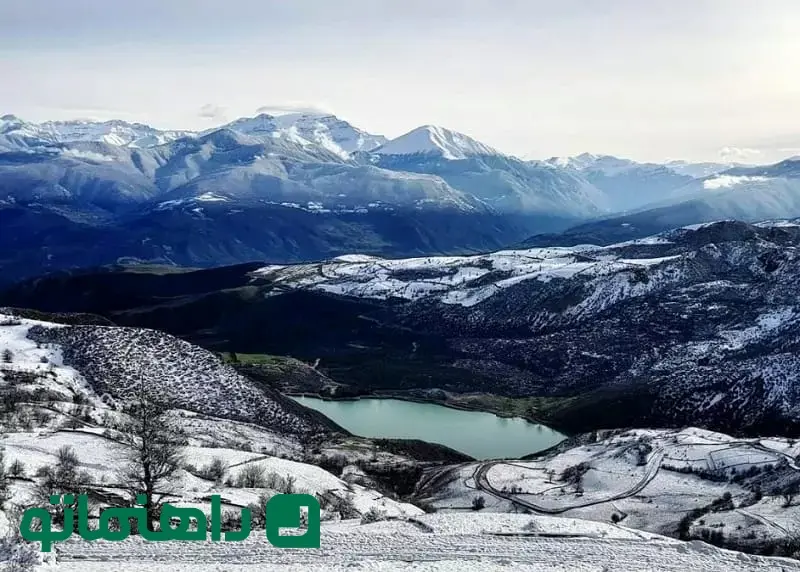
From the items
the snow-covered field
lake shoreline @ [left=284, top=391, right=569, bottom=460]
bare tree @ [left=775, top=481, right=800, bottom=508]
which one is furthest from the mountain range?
bare tree @ [left=775, top=481, right=800, bottom=508]

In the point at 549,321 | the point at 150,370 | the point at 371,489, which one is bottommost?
the point at 371,489

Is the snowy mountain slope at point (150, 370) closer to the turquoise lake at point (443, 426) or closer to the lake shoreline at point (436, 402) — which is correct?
the turquoise lake at point (443, 426)

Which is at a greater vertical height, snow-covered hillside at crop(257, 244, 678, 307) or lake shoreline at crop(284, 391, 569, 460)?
snow-covered hillside at crop(257, 244, 678, 307)

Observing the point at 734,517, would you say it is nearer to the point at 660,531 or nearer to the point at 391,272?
the point at 660,531

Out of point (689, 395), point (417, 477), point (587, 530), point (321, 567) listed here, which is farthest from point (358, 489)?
point (689, 395)

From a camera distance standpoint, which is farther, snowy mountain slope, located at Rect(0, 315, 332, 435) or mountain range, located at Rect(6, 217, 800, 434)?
mountain range, located at Rect(6, 217, 800, 434)

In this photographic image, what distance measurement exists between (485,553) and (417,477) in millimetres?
26940

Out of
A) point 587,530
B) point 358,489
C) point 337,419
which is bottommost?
point 337,419

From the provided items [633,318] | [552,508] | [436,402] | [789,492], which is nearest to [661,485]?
[789,492]

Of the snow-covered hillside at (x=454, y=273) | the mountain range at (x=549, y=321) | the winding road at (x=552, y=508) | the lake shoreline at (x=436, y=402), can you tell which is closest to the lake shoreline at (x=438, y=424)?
the lake shoreline at (x=436, y=402)

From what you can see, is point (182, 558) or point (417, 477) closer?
point (182, 558)

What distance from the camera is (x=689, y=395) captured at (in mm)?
71750

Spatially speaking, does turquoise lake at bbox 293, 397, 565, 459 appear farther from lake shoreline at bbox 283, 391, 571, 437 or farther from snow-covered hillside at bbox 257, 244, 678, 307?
snow-covered hillside at bbox 257, 244, 678, 307

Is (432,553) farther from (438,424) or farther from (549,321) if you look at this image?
(549,321)
